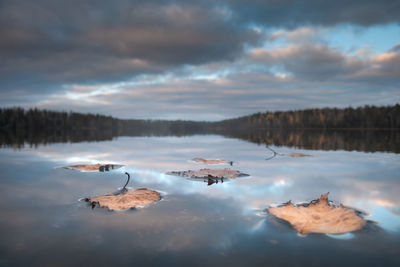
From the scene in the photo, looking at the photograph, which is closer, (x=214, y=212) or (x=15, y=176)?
(x=214, y=212)

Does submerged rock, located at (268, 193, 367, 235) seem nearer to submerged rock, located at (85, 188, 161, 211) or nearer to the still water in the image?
the still water

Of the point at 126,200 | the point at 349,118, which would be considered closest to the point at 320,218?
the point at 126,200

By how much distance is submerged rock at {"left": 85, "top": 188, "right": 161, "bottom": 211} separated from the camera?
6773 mm

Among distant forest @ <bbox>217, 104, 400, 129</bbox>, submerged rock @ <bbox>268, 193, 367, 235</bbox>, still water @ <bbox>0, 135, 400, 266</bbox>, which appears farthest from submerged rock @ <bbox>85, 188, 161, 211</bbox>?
distant forest @ <bbox>217, 104, 400, 129</bbox>

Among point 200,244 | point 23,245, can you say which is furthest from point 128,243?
point 23,245

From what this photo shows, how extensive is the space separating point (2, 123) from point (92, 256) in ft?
563

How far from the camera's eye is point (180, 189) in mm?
9023

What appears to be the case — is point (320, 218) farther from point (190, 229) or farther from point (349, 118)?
point (349, 118)

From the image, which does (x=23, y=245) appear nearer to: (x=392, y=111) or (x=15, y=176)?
(x=15, y=176)

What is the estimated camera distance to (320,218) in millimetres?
5758

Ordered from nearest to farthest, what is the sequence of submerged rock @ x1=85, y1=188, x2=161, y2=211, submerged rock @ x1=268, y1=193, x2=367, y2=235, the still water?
the still water < submerged rock @ x1=268, y1=193, x2=367, y2=235 < submerged rock @ x1=85, y1=188, x2=161, y2=211

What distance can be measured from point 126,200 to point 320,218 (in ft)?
16.2

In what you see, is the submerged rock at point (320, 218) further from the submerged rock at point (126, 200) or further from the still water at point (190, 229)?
the submerged rock at point (126, 200)

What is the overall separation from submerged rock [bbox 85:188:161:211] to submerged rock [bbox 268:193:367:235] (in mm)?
3355
